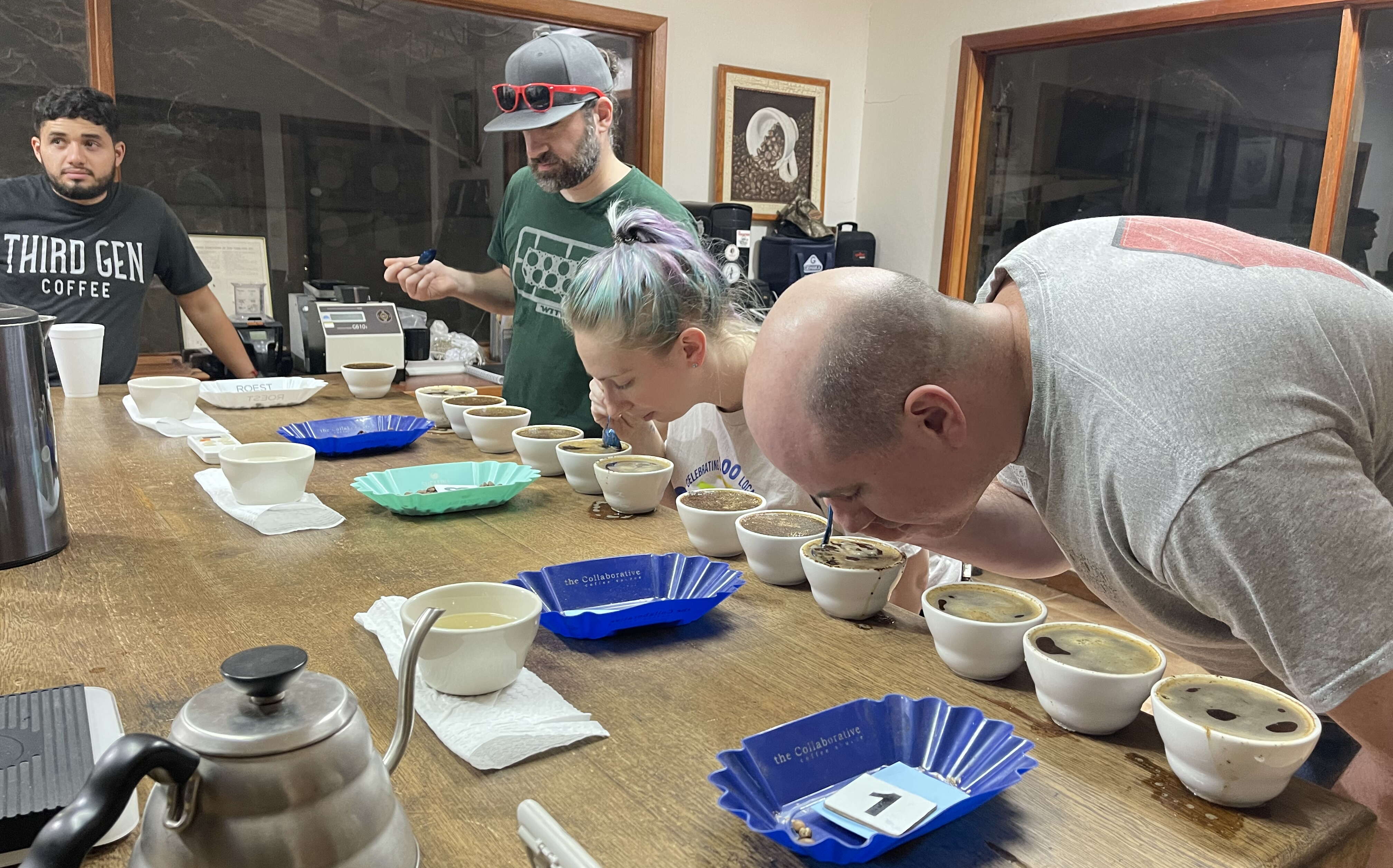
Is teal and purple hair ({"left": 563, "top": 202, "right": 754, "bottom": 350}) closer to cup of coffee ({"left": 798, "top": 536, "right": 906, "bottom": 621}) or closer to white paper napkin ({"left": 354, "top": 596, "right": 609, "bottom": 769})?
cup of coffee ({"left": 798, "top": 536, "right": 906, "bottom": 621})

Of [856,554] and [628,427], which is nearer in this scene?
[856,554]

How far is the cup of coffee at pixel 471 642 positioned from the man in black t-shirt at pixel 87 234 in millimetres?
3036

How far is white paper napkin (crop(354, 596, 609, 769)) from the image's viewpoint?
914 millimetres

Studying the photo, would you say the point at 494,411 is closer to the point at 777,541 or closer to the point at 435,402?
the point at 435,402

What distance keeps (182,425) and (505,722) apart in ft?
5.97

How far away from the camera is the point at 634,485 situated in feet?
5.58

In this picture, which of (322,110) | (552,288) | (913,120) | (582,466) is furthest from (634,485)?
(913,120)

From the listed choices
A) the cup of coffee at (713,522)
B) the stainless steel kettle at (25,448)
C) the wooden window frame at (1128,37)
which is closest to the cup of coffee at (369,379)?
the stainless steel kettle at (25,448)

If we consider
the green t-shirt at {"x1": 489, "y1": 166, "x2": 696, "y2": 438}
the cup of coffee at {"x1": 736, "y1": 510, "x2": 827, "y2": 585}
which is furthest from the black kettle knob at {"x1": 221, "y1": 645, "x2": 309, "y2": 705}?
the green t-shirt at {"x1": 489, "y1": 166, "x2": 696, "y2": 438}

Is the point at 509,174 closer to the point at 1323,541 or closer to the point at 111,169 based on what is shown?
the point at 111,169

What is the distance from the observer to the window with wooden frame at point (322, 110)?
369 centimetres

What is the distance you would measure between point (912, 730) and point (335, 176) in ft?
13.4

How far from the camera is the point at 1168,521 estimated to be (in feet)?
2.96

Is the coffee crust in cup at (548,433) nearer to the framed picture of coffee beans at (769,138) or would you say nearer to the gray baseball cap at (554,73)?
the gray baseball cap at (554,73)
